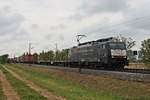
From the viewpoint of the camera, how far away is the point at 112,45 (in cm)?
4650

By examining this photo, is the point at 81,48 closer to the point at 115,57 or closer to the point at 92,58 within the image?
the point at 92,58

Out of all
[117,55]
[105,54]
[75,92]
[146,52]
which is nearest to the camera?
[75,92]

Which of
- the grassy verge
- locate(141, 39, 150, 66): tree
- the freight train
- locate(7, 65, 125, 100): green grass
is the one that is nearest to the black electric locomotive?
the freight train

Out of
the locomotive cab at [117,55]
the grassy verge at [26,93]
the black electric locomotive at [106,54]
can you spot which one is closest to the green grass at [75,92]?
the grassy verge at [26,93]

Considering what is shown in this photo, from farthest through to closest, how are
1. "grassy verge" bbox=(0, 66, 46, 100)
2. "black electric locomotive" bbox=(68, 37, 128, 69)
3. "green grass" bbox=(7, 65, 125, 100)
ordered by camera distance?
"black electric locomotive" bbox=(68, 37, 128, 69) < "green grass" bbox=(7, 65, 125, 100) < "grassy verge" bbox=(0, 66, 46, 100)

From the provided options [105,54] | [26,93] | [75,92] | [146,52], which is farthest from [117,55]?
[26,93]

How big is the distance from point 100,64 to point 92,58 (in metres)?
3.25

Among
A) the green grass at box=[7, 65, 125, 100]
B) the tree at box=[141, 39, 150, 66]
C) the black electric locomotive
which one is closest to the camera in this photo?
the green grass at box=[7, 65, 125, 100]

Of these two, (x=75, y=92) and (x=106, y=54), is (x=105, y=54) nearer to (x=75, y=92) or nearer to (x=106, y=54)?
(x=106, y=54)

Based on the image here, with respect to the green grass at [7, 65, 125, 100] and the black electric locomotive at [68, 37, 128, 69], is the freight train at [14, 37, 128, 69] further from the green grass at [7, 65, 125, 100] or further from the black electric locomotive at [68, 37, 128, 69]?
the green grass at [7, 65, 125, 100]

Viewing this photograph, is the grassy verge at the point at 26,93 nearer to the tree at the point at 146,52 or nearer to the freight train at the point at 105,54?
the freight train at the point at 105,54

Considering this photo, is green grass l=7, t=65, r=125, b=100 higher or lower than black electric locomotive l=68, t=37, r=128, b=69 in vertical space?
lower

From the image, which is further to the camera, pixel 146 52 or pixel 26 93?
pixel 146 52

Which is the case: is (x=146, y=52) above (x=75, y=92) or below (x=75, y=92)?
above
